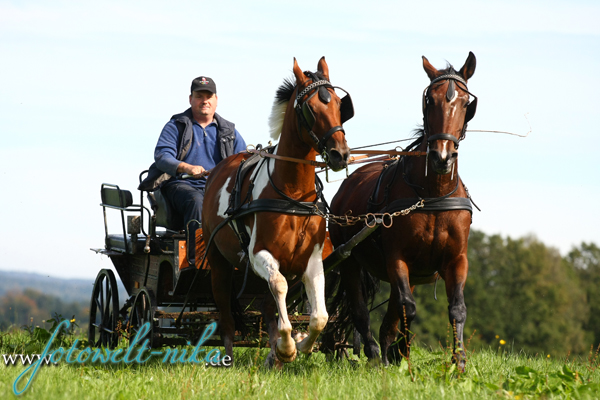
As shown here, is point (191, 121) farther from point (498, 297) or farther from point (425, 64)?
point (498, 297)

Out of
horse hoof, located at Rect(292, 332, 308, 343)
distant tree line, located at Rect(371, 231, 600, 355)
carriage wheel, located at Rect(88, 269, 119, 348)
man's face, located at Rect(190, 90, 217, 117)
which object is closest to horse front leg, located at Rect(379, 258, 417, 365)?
horse hoof, located at Rect(292, 332, 308, 343)

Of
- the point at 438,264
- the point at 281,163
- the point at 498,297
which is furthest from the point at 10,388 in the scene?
the point at 498,297

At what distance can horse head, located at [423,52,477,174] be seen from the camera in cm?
513

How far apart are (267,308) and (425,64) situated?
249cm

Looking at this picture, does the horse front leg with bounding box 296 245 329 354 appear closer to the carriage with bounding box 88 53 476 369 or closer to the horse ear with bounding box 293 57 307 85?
the carriage with bounding box 88 53 476 369

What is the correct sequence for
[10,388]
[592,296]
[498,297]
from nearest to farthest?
1. [10,388]
2. [498,297]
3. [592,296]

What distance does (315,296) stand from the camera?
5199mm

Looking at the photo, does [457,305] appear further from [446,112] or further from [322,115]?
[322,115]

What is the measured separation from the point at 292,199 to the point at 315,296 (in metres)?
0.74

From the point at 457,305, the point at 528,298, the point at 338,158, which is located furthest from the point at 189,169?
the point at 528,298

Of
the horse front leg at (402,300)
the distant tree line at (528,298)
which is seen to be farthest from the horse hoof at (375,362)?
the distant tree line at (528,298)

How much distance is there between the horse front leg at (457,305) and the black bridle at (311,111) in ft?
4.81

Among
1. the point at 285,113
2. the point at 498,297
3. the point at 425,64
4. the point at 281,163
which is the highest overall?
the point at 425,64

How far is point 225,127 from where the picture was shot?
736 cm
